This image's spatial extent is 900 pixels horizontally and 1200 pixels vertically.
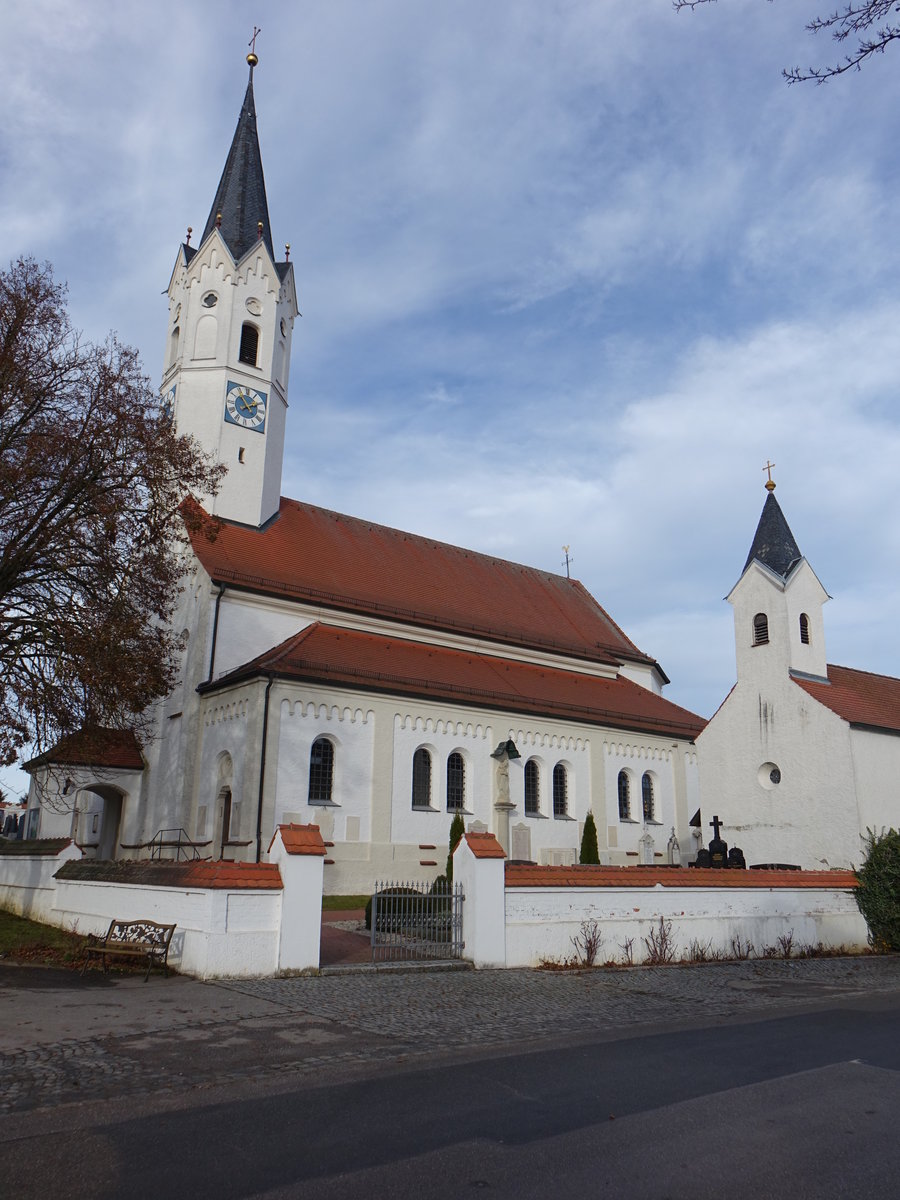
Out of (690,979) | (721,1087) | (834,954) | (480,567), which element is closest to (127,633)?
(690,979)

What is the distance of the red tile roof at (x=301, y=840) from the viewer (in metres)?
11.8

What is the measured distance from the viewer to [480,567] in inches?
1369

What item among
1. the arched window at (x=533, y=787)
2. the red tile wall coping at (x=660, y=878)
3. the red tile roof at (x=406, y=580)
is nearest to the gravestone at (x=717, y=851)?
the red tile wall coping at (x=660, y=878)

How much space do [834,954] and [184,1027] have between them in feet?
40.1

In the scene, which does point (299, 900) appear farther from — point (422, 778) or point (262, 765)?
point (422, 778)

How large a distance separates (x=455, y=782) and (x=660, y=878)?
11381 millimetres

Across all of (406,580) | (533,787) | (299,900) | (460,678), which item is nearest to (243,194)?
(406,580)

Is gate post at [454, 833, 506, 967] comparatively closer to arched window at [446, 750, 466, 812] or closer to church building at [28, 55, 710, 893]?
church building at [28, 55, 710, 893]

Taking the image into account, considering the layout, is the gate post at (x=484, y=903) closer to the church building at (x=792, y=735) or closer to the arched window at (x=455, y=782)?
the church building at (x=792, y=735)

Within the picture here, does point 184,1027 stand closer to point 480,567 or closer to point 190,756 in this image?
point 190,756

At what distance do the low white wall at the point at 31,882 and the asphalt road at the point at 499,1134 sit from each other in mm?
11365

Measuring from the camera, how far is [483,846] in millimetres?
13000

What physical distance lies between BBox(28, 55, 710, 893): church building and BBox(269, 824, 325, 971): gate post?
31.8 ft

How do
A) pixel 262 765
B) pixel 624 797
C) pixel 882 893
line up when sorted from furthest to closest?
1. pixel 624 797
2. pixel 262 765
3. pixel 882 893
